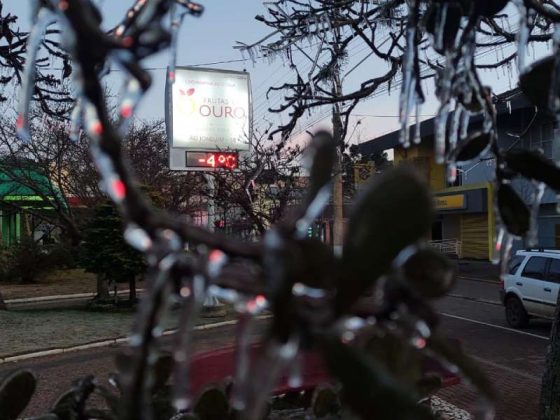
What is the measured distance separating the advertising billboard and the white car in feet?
24.4

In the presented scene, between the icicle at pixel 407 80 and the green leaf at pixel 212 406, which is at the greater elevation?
the icicle at pixel 407 80

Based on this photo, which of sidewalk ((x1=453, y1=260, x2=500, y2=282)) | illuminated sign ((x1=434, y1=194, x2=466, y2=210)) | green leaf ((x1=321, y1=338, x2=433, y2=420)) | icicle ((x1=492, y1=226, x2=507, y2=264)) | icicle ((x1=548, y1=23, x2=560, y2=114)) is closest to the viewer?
green leaf ((x1=321, y1=338, x2=433, y2=420))

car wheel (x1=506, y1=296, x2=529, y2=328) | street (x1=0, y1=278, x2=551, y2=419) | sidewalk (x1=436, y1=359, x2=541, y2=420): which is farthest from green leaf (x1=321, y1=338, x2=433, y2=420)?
car wheel (x1=506, y1=296, x2=529, y2=328)

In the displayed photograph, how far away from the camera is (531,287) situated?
1140 centimetres

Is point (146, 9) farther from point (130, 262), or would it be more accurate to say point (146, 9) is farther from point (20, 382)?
point (130, 262)

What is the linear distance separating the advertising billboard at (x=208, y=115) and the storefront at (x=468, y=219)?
557 inches

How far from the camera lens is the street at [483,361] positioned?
21.6 feet

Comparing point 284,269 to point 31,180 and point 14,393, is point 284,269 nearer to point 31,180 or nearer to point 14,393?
point 14,393

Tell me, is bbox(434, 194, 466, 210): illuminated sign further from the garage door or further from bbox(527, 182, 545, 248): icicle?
bbox(527, 182, 545, 248): icicle

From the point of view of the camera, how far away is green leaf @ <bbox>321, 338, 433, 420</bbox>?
0.53 meters

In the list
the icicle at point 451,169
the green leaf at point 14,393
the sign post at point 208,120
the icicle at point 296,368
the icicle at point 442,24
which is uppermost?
the sign post at point 208,120

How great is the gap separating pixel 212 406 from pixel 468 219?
31.2 m

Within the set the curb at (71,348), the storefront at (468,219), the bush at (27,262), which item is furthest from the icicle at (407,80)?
the storefront at (468,219)

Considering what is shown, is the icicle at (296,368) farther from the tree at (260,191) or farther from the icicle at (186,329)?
the tree at (260,191)
